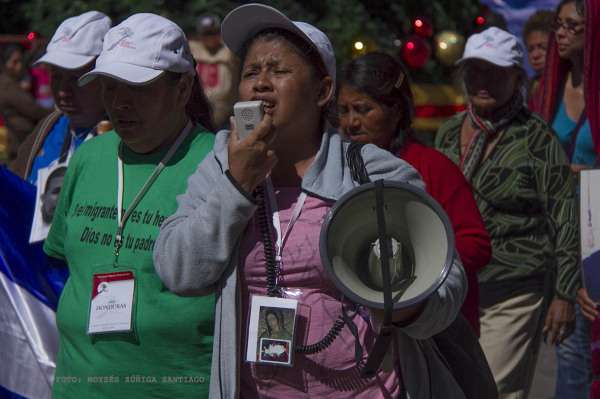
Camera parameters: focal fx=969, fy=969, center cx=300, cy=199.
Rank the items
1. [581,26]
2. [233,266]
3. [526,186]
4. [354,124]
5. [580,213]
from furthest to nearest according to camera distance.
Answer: [581,26] < [526,186] < [354,124] < [580,213] < [233,266]

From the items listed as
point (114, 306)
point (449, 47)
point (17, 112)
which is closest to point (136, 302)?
point (114, 306)

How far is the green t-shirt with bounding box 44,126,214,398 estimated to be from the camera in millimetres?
2979

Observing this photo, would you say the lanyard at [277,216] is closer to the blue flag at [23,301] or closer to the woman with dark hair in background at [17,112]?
the blue flag at [23,301]

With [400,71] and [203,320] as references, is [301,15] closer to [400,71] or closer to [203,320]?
[400,71]

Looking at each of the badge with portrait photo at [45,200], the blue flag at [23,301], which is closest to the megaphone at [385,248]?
the badge with portrait photo at [45,200]

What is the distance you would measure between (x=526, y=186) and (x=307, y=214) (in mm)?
A: 2518

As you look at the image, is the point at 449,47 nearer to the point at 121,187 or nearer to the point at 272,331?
the point at 121,187

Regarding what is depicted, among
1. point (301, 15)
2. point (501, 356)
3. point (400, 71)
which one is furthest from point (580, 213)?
point (301, 15)

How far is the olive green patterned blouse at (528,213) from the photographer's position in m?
4.81

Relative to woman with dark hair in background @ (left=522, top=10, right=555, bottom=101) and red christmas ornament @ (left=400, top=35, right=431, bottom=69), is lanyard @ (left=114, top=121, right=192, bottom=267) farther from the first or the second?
red christmas ornament @ (left=400, top=35, right=431, bottom=69)

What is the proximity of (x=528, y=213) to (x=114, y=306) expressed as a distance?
258 centimetres

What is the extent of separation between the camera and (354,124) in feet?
13.6

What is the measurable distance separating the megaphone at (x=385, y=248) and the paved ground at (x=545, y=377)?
14.2 ft

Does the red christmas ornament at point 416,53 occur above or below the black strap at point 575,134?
above
